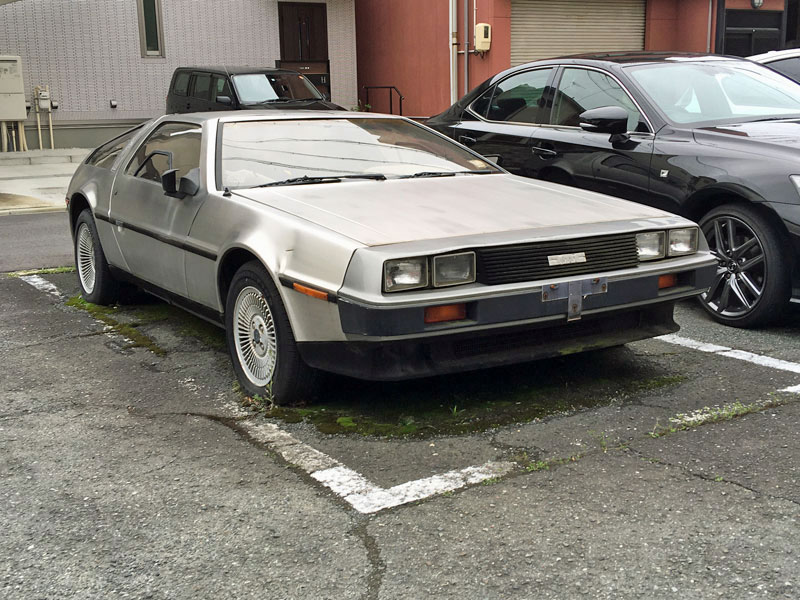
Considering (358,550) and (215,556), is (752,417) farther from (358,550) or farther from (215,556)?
(215,556)

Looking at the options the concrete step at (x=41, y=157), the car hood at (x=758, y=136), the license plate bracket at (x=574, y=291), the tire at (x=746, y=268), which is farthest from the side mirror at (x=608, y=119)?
the concrete step at (x=41, y=157)

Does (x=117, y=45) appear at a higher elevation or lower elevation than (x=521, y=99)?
higher

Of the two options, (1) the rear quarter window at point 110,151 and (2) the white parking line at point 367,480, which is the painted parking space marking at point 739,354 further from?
(1) the rear quarter window at point 110,151

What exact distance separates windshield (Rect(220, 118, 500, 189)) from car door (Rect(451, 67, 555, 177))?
1.40 meters

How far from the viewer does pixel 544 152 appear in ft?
22.2

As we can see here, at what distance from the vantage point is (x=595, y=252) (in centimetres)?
415

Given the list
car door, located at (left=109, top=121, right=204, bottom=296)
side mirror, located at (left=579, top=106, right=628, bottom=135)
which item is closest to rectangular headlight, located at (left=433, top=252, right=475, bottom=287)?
car door, located at (left=109, top=121, right=204, bottom=296)

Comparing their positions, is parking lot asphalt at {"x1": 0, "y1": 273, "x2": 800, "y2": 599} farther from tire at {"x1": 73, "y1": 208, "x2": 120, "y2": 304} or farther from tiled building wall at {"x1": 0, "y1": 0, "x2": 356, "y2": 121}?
tiled building wall at {"x1": 0, "y1": 0, "x2": 356, "y2": 121}

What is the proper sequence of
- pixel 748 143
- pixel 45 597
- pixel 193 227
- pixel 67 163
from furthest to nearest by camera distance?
1. pixel 67 163
2. pixel 748 143
3. pixel 193 227
4. pixel 45 597

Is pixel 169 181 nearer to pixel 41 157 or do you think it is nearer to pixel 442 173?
pixel 442 173

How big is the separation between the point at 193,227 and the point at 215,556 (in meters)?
2.29

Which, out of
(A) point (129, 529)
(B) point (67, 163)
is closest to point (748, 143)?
(A) point (129, 529)

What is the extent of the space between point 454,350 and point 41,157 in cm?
1460

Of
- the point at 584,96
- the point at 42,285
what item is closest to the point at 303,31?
the point at 42,285
